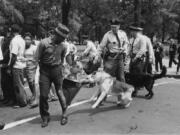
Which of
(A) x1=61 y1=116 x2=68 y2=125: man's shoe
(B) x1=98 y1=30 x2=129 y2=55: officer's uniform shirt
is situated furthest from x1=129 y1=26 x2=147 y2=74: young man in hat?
(A) x1=61 y1=116 x2=68 y2=125: man's shoe

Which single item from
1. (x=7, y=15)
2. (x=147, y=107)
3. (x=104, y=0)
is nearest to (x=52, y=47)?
(x=147, y=107)

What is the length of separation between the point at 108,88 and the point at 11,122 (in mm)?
2155

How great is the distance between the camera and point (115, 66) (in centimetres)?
855

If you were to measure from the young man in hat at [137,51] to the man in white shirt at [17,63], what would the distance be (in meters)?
2.86

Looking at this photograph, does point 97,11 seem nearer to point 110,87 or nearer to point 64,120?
point 110,87

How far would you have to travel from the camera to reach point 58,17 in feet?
142

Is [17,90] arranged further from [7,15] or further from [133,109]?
[7,15]

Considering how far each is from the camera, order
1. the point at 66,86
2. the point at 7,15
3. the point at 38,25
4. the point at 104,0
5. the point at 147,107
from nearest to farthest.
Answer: the point at 66,86, the point at 147,107, the point at 7,15, the point at 104,0, the point at 38,25

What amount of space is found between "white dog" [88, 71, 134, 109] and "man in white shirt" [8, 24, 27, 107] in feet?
5.34

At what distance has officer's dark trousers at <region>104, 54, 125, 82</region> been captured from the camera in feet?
27.7

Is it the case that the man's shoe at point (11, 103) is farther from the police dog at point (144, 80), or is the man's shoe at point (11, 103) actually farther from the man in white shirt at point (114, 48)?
the police dog at point (144, 80)

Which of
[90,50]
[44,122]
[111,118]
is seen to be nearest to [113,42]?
[111,118]

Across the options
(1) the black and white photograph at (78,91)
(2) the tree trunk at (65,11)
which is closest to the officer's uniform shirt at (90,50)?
(1) the black and white photograph at (78,91)

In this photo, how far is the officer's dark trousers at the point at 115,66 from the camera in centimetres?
845
